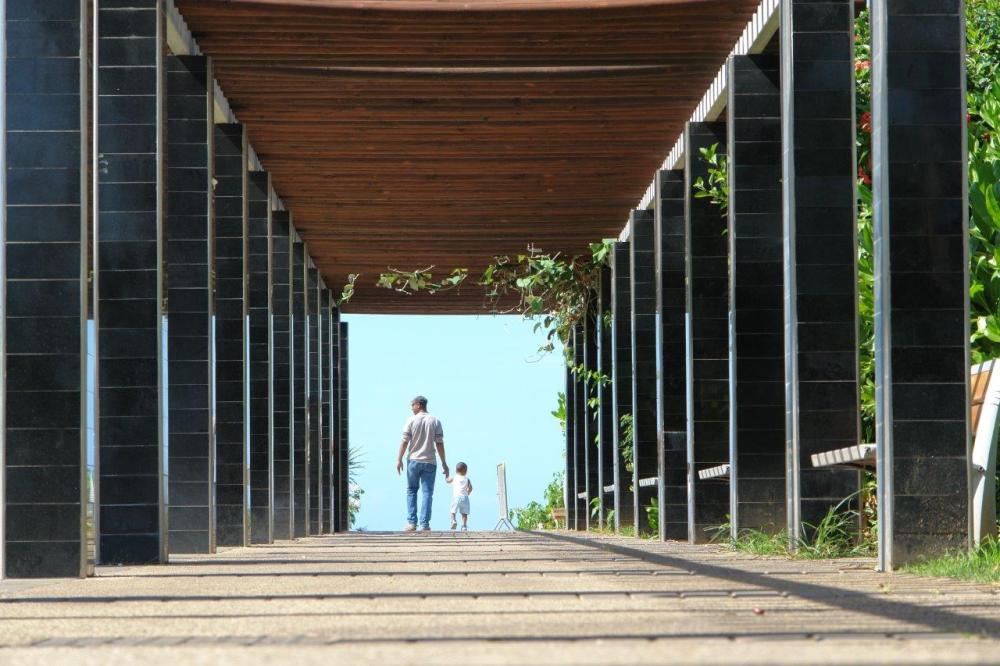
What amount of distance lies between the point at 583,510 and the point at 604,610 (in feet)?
62.4

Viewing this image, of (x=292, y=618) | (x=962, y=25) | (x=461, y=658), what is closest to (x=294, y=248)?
(x=962, y=25)

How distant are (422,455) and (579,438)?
2.75 metres

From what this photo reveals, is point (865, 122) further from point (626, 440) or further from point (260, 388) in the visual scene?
point (626, 440)

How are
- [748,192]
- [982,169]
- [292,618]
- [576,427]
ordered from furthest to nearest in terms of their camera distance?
1. [576,427]
2. [748,192]
3. [982,169]
4. [292,618]

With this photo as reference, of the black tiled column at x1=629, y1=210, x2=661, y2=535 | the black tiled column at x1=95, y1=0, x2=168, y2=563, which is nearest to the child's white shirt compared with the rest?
the black tiled column at x1=629, y1=210, x2=661, y2=535

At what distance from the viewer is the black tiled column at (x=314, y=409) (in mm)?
21969

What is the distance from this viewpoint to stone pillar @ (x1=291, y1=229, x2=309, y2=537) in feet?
62.5

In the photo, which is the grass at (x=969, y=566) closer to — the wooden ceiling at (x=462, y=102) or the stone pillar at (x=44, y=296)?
the stone pillar at (x=44, y=296)

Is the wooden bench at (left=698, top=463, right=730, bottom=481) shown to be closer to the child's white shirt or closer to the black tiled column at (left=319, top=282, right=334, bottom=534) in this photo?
the black tiled column at (left=319, top=282, right=334, bottom=534)

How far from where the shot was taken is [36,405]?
7910 mm

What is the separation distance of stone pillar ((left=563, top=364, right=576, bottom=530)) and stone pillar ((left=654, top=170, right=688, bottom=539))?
9538 mm

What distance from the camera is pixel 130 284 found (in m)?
9.49

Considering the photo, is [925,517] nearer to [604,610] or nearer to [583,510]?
[604,610]

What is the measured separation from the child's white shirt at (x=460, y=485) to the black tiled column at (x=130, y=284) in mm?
20662
